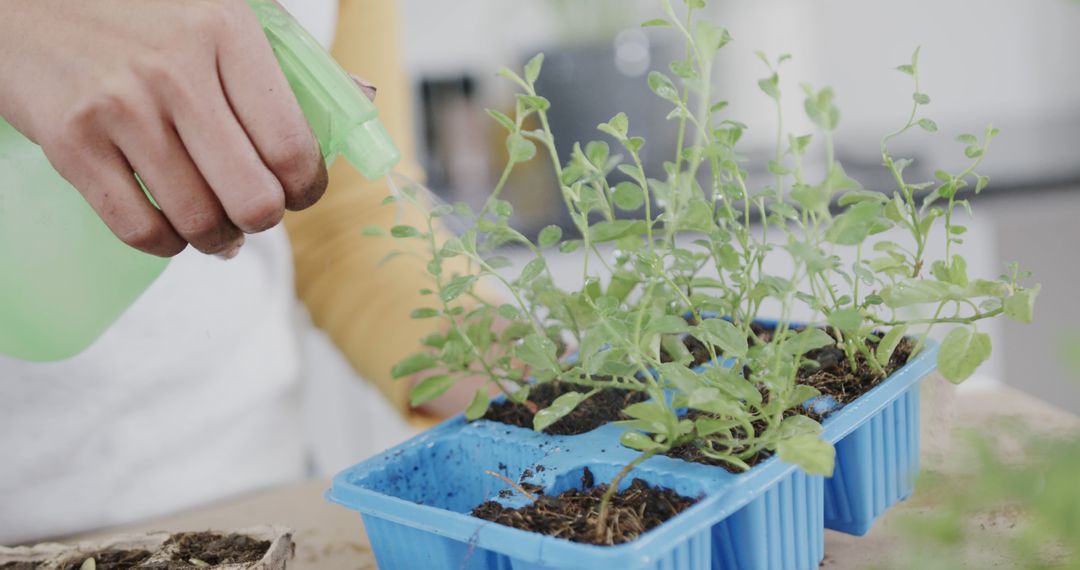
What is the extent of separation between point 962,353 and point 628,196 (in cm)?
17

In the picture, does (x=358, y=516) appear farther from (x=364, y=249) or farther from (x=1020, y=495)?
(x=1020, y=495)

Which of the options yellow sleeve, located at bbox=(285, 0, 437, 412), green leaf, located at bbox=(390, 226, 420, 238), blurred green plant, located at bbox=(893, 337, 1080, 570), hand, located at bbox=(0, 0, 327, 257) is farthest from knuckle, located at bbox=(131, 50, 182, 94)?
yellow sleeve, located at bbox=(285, 0, 437, 412)

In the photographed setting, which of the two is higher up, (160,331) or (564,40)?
(564,40)

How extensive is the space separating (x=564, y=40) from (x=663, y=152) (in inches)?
12.5

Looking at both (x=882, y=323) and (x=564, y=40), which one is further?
(x=564, y=40)

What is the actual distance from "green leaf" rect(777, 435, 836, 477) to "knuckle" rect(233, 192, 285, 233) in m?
0.24

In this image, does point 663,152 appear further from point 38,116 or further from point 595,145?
point 38,116

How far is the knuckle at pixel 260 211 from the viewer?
0.42 m

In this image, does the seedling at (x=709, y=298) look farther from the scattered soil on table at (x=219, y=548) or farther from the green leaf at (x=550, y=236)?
the scattered soil on table at (x=219, y=548)

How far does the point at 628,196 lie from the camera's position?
1.55 feet

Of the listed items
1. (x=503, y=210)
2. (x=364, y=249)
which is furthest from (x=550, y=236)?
(x=364, y=249)

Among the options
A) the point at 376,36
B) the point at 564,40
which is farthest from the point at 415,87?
the point at 376,36

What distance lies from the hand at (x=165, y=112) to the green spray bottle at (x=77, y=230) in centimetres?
3

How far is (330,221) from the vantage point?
973mm
